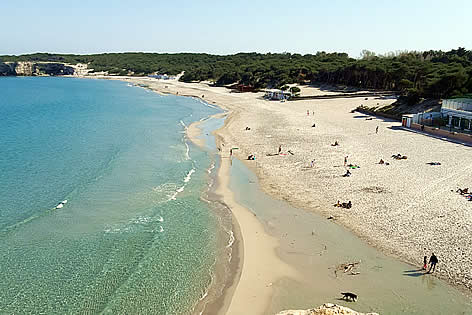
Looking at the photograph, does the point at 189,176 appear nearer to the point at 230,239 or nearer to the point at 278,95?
the point at 230,239

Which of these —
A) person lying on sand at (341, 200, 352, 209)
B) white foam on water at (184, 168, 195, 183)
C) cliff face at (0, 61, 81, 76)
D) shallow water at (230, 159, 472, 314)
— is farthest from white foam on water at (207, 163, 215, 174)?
cliff face at (0, 61, 81, 76)

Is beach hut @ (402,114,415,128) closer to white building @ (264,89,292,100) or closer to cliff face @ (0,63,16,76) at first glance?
white building @ (264,89,292,100)

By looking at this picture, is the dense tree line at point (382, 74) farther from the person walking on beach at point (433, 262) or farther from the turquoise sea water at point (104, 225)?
the person walking on beach at point (433, 262)

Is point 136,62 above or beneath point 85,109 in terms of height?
above

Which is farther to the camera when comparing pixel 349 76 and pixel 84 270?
pixel 349 76

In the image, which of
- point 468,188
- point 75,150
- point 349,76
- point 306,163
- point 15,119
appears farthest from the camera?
point 349,76

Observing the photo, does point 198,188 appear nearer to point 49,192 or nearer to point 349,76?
point 49,192

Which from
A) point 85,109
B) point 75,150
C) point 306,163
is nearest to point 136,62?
point 85,109
